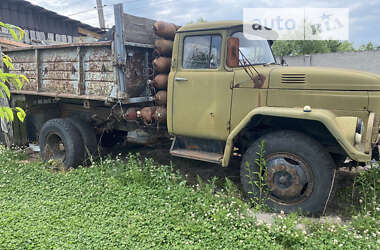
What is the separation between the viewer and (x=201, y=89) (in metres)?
4.16

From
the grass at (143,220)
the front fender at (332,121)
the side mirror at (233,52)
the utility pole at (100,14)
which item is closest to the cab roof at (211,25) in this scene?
the side mirror at (233,52)

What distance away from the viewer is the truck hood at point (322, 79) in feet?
11.0

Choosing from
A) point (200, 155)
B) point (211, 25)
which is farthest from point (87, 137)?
point (211, 25)

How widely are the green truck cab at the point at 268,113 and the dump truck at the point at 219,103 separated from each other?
0.04 feet

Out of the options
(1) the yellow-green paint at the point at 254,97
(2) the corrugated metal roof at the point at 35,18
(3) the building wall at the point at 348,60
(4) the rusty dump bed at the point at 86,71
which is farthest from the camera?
(3) the building wall at the point at 348,60

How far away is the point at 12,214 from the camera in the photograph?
3578 millimetres

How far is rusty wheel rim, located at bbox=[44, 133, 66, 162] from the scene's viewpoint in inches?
220

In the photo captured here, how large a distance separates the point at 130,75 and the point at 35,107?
106 inches

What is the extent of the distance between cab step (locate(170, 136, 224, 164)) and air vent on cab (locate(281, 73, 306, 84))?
1231mm

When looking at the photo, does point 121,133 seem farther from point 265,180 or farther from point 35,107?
point 265,180

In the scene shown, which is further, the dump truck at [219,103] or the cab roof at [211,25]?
the cab roof at [211,25]

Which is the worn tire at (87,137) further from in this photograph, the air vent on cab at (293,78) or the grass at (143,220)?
the air vent on cab at (293,78)

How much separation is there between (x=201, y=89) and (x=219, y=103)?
1.09ft

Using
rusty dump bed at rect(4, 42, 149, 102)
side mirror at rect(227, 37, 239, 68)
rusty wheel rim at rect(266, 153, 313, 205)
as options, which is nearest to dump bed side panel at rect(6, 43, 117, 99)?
rusty dump bed at rect(4, 42, 149, 102)
